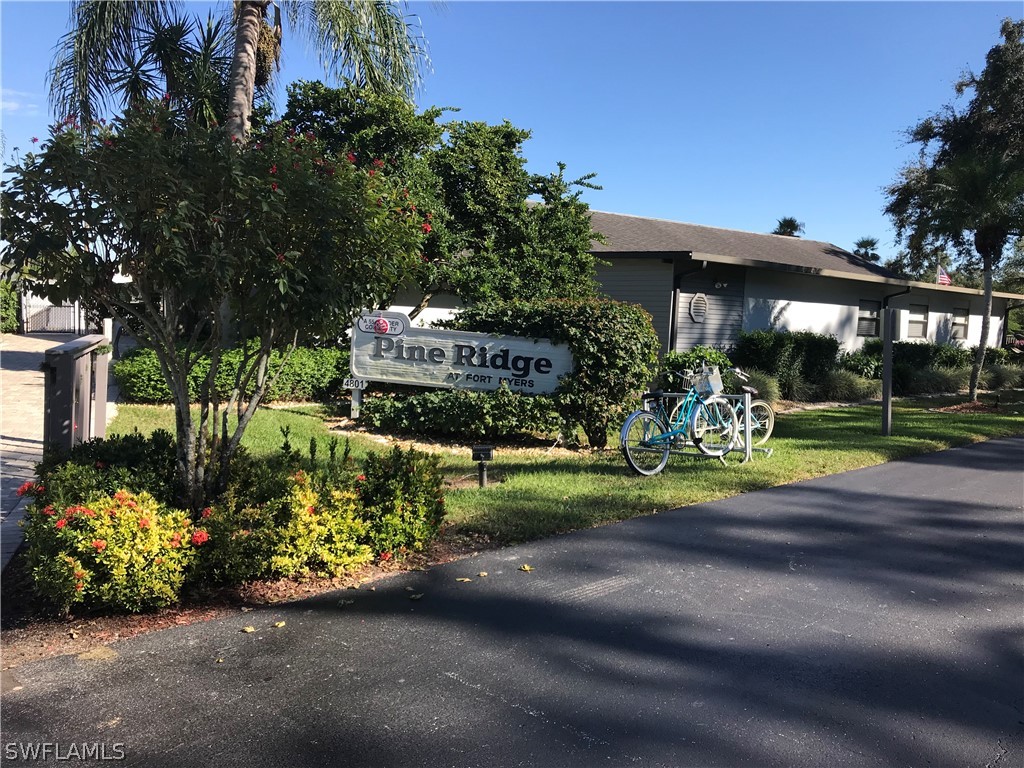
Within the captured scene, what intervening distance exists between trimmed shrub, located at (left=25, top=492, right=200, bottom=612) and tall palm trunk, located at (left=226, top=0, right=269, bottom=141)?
625 cm

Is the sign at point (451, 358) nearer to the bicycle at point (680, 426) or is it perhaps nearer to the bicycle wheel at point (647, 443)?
the bicycle at point (680, 426)

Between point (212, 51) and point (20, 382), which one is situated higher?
point (212, 51)

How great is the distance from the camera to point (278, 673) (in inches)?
141

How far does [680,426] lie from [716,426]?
81cm

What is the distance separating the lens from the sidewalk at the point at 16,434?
585cm

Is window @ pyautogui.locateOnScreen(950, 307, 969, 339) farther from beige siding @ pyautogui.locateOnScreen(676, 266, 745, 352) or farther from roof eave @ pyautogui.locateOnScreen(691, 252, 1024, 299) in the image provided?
beige siding @ pyautogui.locateOnScreen(676, 266, 745, 352)

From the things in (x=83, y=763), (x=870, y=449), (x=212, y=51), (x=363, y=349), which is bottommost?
(x=83, y=763)

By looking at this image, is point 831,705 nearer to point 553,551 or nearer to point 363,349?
point 553,551

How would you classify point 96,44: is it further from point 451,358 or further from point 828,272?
point 828,272

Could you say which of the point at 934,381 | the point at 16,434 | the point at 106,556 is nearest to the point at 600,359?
the point at 106,556

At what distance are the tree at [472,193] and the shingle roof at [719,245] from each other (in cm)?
290

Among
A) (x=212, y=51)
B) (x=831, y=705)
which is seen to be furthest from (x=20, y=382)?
(x=831, y=705)

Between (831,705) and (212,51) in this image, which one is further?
(212,51)

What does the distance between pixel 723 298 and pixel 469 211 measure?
22.2ft
